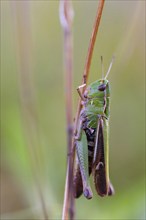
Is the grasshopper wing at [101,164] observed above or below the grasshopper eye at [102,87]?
below

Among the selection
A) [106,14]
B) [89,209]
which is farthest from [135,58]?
[89,209]

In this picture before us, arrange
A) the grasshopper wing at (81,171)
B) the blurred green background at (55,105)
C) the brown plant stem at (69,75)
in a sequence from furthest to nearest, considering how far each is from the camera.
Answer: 1. the blurred green background at (55,105)
2. the grasshopper wing at (81,171)
3. the brown plant stem at (69,75)

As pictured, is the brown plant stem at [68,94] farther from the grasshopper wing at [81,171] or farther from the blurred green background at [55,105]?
the blurred green background at [55,105]

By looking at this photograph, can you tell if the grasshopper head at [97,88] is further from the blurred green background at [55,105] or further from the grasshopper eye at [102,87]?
the blurred green background at [55,105]

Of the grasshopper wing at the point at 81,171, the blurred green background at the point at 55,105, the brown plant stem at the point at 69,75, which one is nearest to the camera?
the brown plant stem at the point at 69,75

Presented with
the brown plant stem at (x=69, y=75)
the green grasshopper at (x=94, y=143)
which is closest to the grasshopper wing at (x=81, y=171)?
the green grasshopper at (x=94, y=143)

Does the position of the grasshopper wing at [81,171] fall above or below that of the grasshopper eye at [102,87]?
below

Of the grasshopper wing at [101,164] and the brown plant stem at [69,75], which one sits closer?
the brown plant stem at [69,75]

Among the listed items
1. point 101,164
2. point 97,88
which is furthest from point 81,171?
point 97,88
